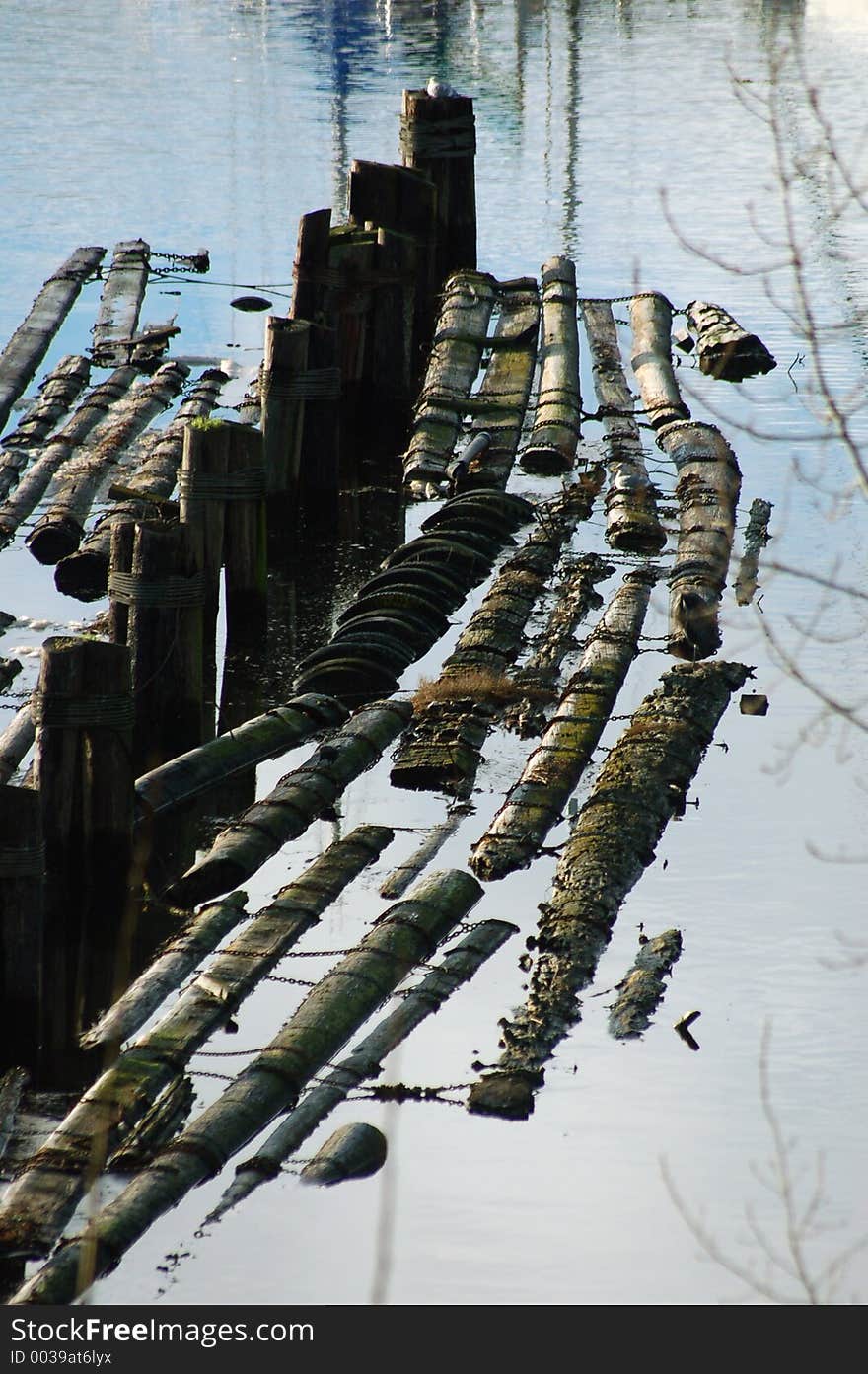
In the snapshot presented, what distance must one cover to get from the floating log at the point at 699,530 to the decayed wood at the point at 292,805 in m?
2.05

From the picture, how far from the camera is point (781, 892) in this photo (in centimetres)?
886

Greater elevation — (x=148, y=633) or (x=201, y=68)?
(x=201, y=68)

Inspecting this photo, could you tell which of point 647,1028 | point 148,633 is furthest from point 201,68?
point 647,1028

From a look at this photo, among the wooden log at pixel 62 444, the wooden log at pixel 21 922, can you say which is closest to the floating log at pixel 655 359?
the wooden log at pixel 62 444

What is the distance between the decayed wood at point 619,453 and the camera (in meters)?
13.0

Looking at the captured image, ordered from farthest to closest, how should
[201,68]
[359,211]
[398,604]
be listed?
[201,68] < [359,211] < [398,604]

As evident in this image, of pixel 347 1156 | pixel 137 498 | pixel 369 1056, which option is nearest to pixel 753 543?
pixel 137 498

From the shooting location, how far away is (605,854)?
28.0 feet

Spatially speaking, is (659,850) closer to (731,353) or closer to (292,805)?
(292,805)

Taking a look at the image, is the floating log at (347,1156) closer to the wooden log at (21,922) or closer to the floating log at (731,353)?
the wooden log at (21,922)

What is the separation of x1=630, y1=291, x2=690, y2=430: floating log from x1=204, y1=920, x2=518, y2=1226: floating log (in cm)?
822

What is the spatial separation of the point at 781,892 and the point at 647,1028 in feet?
5.03
